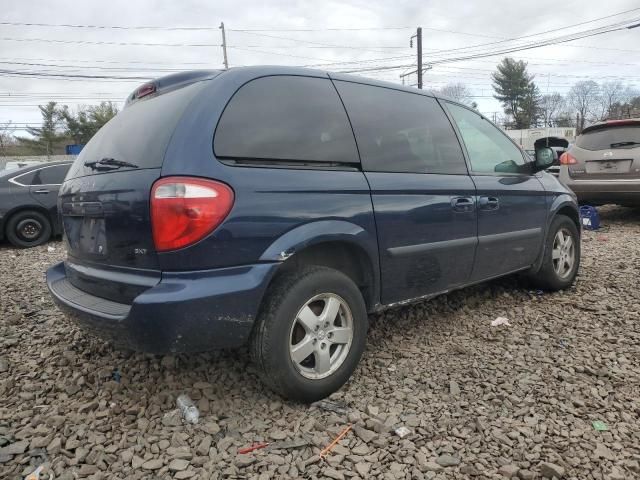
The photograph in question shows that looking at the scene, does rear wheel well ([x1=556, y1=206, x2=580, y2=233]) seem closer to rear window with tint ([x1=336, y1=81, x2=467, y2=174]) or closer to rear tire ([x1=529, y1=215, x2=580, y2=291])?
rear tire ([x1=529, y1=215, x2=580, y2=291])

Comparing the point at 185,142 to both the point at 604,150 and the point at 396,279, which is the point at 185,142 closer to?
the point at 396,279

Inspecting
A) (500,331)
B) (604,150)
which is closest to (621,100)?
(604,150)

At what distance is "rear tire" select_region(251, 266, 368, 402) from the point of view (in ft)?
7.10

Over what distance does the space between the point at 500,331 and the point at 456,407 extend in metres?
1.13

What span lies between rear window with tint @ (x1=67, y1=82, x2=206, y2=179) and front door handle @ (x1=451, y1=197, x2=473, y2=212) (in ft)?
5.55

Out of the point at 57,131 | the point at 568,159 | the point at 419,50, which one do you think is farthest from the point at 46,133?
the point at 568,159

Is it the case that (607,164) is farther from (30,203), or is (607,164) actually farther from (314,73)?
(30,203)

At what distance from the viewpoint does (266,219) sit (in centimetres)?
210

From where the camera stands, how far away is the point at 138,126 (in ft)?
7.80

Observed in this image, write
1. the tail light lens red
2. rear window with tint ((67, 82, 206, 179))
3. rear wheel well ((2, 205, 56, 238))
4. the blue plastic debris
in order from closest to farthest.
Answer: rear window with tint ((67, 82, 206, 179)) → rear wheel well ((2, 205, 56, 238)) → the blue plastic debris → the tail light lens red

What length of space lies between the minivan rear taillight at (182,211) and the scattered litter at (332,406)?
106cm

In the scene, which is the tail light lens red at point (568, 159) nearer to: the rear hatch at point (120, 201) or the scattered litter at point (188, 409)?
the rear hatch at point (120, 201)

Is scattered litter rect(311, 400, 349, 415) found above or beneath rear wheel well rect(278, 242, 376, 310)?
beneath

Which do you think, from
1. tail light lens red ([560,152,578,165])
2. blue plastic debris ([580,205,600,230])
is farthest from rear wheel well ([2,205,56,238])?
blue plastic debris ([580,205,600,230])
